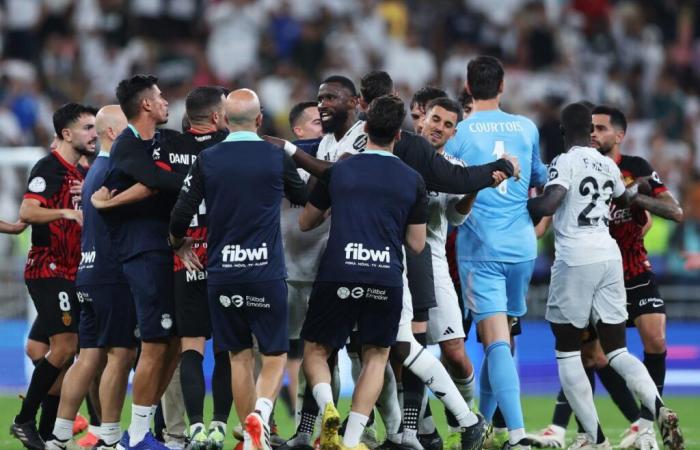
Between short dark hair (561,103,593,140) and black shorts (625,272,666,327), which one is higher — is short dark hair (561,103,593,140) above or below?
above

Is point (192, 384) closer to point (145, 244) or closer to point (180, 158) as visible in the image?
point (145, 244)

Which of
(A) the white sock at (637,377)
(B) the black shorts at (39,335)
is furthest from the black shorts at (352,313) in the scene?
(B) the black shorts at (39,335)

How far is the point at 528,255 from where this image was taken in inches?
422

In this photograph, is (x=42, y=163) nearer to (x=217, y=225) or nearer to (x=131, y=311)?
(x=131, y=311)

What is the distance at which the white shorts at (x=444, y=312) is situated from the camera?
10.7 metres

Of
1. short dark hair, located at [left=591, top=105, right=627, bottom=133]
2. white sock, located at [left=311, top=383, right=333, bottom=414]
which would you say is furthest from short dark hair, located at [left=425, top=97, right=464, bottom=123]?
white sock, located at [left=311, top=383, right=333, bottom=414]

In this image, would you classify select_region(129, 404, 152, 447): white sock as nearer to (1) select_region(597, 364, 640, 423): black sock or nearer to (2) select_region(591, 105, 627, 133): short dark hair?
(1) select_region(597, 364, 640, 423): black sock

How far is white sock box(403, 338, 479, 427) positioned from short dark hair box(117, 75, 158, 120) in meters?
2.78

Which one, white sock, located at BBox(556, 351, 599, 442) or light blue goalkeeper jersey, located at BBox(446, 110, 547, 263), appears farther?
light blue goalkeeper jersey, located at BBox(446, 110, 547, 263)

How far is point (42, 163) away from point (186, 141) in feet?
6.37

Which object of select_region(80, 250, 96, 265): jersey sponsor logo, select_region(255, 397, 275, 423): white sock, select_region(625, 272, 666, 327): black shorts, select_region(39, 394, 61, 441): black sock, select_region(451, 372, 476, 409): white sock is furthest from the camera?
select_region(625, 272, 666, 327): black shorts

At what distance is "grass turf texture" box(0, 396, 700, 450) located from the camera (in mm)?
12383

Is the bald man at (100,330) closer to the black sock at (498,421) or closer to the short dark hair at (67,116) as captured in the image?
the short dark hair at (67,116)

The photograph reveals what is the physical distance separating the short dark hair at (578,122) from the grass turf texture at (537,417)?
2.87 m
